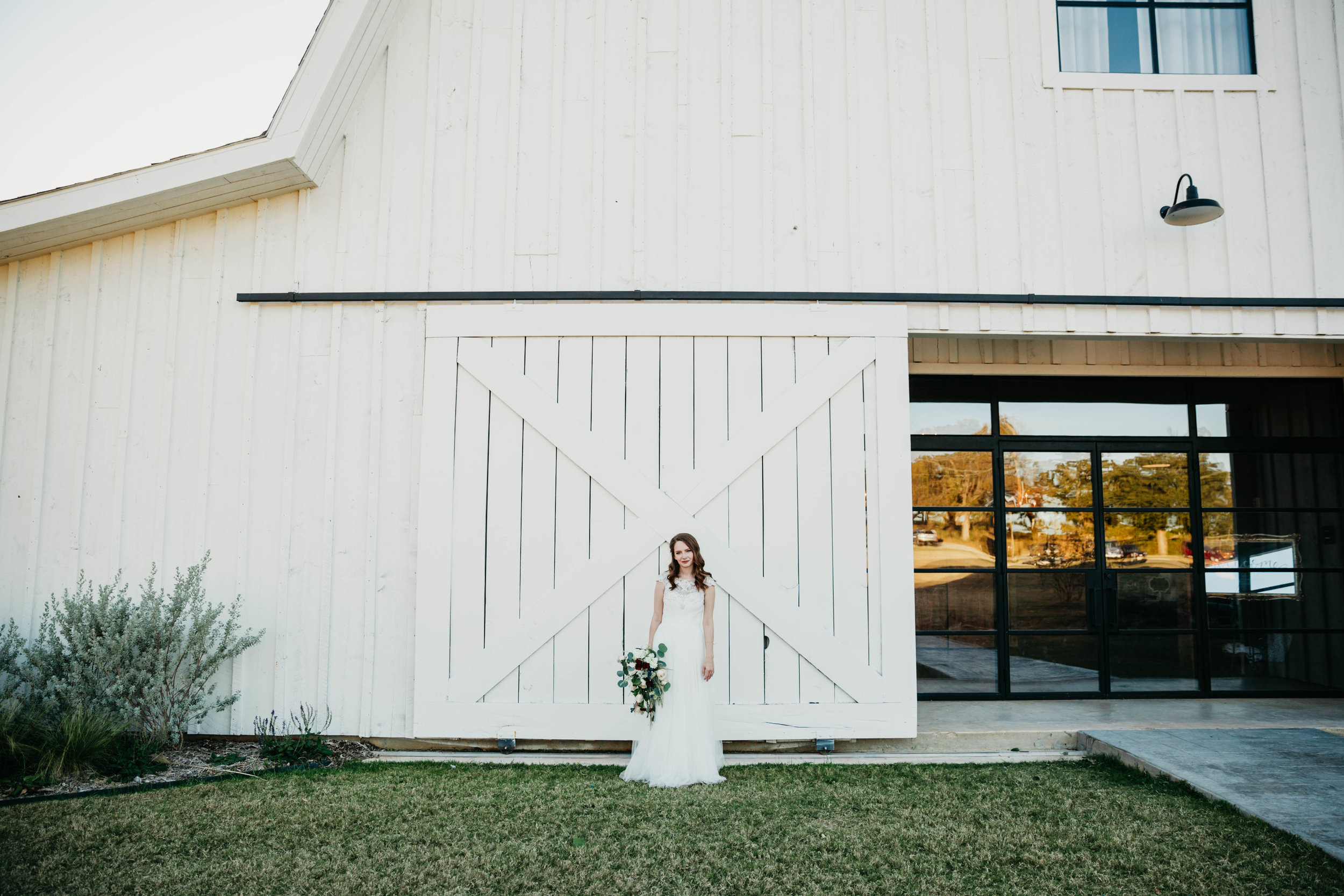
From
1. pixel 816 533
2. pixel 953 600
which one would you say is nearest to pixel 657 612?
pixel 816 533

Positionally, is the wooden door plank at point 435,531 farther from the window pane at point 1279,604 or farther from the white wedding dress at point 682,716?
the window pane at point 1279,604

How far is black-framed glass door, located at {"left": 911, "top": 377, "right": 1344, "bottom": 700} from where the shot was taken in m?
6.93

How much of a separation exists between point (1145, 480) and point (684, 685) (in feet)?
16.6

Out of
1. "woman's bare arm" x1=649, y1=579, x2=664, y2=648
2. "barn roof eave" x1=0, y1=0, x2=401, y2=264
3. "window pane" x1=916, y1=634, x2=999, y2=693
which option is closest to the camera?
"woman's bare arm" x1=649, y1=579, x2=664, y2=648

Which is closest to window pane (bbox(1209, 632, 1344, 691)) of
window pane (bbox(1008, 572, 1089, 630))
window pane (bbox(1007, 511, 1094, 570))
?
window pane (bbox(1008, 572, 1089, 630))

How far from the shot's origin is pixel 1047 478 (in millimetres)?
7109

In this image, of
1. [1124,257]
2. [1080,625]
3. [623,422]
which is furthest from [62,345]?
[1080,625]

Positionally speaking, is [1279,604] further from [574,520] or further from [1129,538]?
[574,520]

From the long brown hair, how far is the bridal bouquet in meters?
0.45

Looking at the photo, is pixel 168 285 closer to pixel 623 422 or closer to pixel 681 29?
pixel 623 422

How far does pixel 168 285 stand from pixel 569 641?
395cm

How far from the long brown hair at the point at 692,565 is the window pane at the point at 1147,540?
431 cm

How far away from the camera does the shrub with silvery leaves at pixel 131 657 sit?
16.2 ft

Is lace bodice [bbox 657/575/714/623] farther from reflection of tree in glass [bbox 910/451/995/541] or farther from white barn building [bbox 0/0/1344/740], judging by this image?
reflection of tree in glass [bbox 910/451/995/541]
